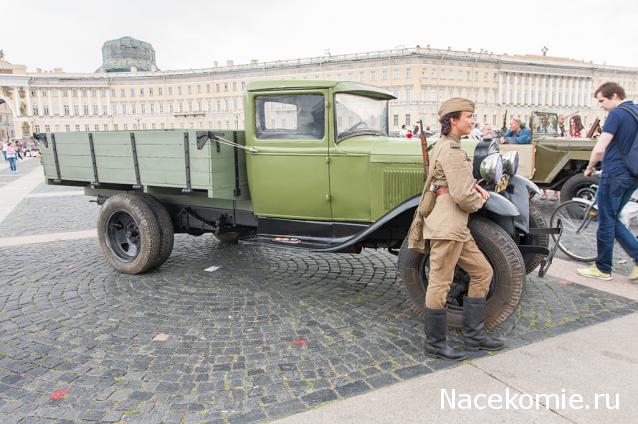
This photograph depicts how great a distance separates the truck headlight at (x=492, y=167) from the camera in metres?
3.37

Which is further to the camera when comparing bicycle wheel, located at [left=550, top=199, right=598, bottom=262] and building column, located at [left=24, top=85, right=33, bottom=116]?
building column, located at [left=24, top=85, right=33, bottom=116]

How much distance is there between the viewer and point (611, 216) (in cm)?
461

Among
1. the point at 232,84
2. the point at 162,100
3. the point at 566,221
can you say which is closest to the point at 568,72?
the point at 232,84

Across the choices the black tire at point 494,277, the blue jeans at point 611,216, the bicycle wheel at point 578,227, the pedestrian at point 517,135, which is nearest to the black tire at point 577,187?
the pedestrian at point 517,135

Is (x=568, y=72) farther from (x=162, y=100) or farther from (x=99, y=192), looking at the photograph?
(x=99, y=192)

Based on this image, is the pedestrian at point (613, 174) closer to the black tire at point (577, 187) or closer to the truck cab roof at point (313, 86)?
the truck cab roof at point (313, 86)

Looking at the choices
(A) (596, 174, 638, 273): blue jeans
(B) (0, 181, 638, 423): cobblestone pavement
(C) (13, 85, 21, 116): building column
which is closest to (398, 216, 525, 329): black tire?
(B) (0, 181, 638, 423): cobblestone pavement

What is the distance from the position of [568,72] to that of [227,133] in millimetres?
119416

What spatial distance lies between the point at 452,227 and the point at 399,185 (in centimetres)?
105

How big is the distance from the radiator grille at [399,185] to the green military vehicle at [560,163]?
5.61 m

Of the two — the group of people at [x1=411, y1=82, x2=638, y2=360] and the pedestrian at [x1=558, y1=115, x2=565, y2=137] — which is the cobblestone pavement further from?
the pedestrian at [x1=558, y1=115, x2=565, y2=137]

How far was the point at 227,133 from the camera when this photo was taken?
14.9 feet

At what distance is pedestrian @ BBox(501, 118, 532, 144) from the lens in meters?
9.39

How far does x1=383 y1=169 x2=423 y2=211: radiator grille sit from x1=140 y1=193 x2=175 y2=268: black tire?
2.60 metres
